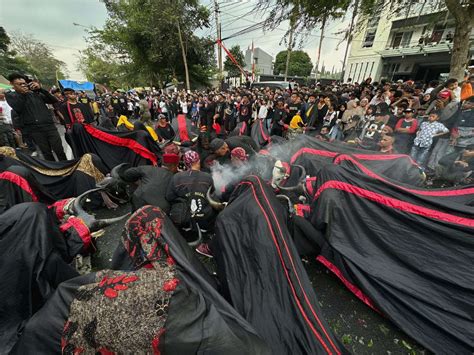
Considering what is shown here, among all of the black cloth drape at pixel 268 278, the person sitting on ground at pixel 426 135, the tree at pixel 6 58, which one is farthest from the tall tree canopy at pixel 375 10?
the tree at pixel 6 58

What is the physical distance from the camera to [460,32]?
5930mm

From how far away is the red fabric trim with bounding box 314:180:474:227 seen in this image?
2.12m

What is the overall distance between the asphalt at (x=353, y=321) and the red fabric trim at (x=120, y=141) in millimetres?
2865

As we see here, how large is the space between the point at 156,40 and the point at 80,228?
83.1ft

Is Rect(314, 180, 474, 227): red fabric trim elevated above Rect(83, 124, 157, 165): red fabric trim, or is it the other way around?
Rect(314, 180, 474, 227): red fabric trim

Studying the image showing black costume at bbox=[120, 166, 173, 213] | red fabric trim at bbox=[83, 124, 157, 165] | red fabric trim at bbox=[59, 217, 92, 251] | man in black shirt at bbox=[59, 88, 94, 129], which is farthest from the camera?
man in black shirt at bbox=[59, 88, 94, 129]

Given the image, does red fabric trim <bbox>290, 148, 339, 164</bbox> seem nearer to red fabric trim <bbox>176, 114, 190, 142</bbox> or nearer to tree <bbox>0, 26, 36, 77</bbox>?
red fabric trim <bbox>176, 114, 190, 142</bbox>

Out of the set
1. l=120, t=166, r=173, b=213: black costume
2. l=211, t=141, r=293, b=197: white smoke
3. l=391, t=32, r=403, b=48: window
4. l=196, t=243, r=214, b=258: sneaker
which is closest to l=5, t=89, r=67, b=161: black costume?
l=120, t=166, r=173, b=213: black costume

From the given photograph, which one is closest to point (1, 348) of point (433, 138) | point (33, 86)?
point (33, 86)

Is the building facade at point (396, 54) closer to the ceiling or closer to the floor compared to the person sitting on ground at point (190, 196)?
closer to the ceiling

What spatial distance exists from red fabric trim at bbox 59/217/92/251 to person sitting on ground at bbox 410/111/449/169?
737cm

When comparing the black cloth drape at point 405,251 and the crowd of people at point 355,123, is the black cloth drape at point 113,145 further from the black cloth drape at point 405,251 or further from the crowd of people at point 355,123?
the black cloth drape at point 405,251

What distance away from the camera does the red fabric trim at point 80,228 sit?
2398 mm

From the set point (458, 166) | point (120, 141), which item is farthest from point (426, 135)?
point (120, 141)
